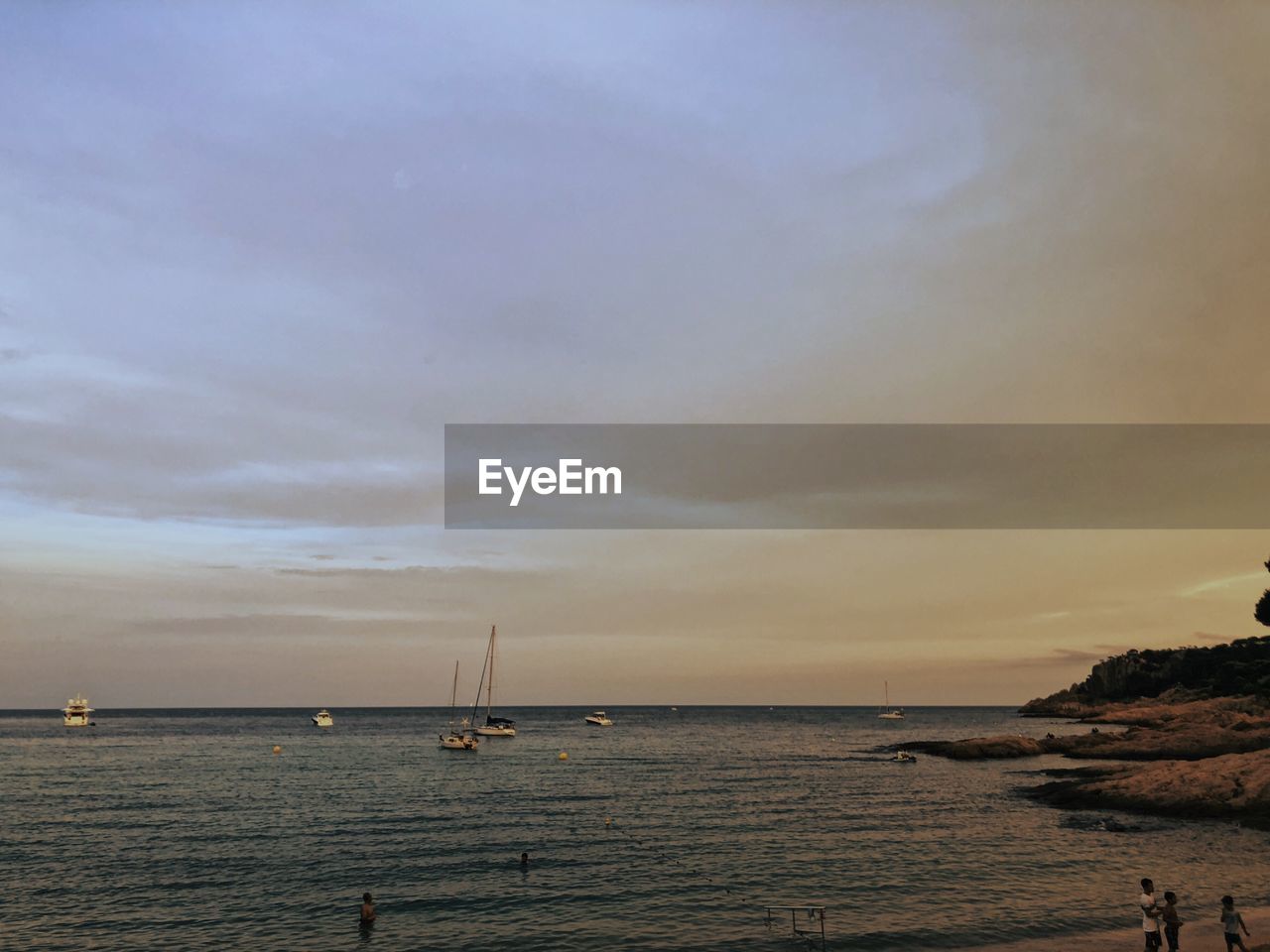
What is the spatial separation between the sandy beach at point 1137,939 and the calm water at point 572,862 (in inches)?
40.8

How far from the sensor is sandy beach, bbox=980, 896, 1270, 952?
31125 millimetres

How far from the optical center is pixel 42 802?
75188 mm

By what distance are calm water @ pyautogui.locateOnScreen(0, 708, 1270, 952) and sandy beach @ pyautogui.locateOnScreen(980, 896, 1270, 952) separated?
104 cm

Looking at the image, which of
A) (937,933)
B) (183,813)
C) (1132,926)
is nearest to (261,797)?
(183,813)

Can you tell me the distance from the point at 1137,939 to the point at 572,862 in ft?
94.8

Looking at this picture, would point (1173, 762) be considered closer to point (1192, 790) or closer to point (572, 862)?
point (1192, 790)

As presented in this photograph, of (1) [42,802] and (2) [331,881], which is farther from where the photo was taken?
(1) [42,802]

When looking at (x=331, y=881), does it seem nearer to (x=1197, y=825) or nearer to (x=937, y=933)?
(x=937, y=933)

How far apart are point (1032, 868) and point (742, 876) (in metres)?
15.8

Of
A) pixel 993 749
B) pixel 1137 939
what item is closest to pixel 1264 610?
pixel 993 749

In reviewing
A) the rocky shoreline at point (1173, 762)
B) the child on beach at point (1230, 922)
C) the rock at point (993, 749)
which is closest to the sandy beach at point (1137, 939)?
the child on beach at point (1230, 922)

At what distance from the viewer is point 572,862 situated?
163ft

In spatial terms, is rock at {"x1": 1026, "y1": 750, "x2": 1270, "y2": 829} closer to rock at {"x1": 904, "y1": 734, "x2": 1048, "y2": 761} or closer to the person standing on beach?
the person standing on beach

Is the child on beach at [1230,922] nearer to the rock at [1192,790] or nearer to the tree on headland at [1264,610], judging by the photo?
the rock at [1192,790]
